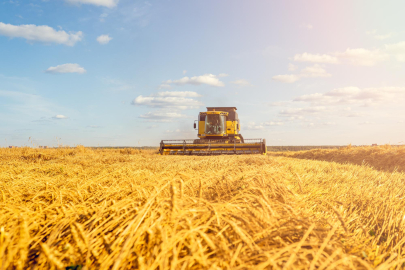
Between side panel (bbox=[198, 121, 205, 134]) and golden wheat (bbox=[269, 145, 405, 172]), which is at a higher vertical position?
side panel (bbox=[198, 121, 205, 134])

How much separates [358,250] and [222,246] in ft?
3.24

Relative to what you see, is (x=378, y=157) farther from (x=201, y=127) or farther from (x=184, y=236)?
(x=184, y=236)

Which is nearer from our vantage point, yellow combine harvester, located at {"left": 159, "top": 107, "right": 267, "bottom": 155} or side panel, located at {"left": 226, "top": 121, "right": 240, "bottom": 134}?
yellow combine harvester, located at {"left": 159, "top": 107, "right": 267, "bottom": 155}

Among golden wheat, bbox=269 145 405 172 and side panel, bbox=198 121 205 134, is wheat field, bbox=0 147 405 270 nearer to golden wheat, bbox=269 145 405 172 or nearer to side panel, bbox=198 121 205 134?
golden wheat, bbox=269 145 405 172

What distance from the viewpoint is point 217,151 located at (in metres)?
15.2

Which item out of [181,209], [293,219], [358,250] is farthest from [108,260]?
[358,250]

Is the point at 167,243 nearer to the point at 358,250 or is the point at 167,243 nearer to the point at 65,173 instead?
the point at 358,250

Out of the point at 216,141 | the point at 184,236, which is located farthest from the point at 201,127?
the point at 184,236

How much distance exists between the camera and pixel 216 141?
18375 millimetres

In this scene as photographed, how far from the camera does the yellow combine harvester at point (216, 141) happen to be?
15.4m

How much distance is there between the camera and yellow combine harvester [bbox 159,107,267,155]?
50.6ft

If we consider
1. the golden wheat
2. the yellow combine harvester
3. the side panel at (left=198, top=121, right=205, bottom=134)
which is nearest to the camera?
the golden wheat

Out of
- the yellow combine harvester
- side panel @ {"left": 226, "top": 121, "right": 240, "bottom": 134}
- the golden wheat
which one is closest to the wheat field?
the golden wheat

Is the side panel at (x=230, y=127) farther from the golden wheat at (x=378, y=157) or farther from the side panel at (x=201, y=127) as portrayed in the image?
the golden wheat at (x=378, y=157)
